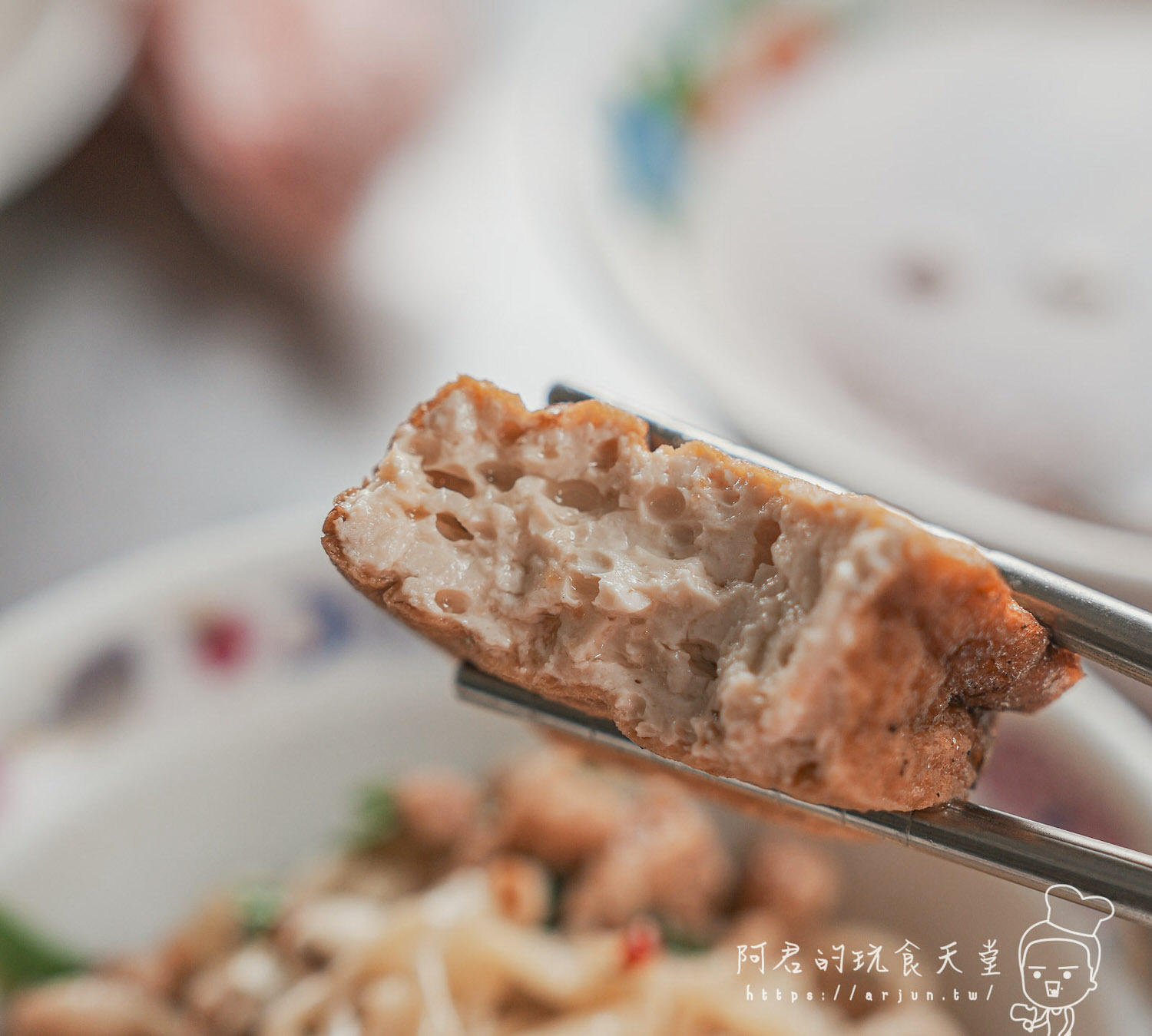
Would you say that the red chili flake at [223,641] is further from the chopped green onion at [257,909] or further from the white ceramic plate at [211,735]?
the chopped green onion at [257,909]

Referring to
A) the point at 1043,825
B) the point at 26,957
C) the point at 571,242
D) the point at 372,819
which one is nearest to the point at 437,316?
the point at 571,242

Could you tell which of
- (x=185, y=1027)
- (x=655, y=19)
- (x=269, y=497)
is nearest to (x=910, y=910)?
(x=185, y=1027)

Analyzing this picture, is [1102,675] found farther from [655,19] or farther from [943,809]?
[655,19]

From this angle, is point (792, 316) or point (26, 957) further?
point (792, 316)

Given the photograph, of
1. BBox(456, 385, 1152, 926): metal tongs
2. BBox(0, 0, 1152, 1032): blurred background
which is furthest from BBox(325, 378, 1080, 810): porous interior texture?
BBox(0, 0, 1152, 1032): blurred background

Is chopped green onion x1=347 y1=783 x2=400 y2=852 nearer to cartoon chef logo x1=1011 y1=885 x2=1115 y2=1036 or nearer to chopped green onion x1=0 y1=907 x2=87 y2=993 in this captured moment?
chopped green onion x1=0 y1=907 x2=87 y2=993

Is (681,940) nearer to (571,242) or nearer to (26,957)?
(26,957)
